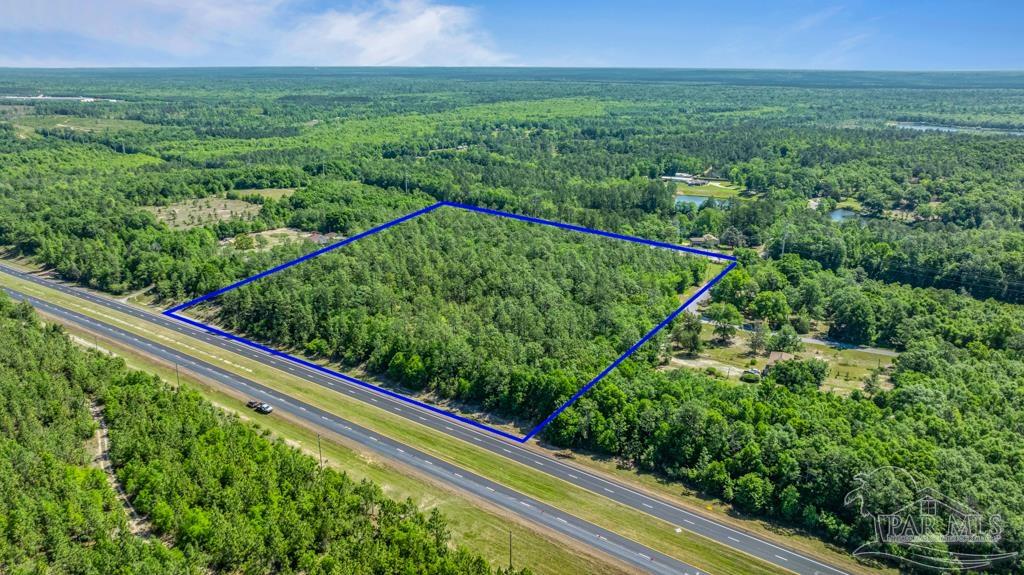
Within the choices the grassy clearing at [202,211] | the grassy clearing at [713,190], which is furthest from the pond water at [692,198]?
the grassy clearing at [202,211]

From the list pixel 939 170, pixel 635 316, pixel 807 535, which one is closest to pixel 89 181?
pixel 635 316

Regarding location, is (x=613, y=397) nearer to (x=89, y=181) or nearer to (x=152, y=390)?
(x=152, y=390)

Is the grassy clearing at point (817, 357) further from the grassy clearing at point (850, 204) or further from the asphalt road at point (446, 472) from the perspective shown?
the grassy clearing at point (850, 204)

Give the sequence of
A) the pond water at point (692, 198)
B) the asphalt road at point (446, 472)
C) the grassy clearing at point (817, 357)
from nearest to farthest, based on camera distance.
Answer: the asphalt road at point (446, 472) < the grassy clearing at point (817, 357) < the pond water at point (692, 198)

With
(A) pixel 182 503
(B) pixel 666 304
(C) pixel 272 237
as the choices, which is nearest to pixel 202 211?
(C) pixel 272 237

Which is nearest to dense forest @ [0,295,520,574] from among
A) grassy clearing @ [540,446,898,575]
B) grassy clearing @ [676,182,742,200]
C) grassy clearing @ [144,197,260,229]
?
grassy clearing @ [540,446,898,575]

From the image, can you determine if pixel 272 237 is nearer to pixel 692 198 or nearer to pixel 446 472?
pixel 446 472
